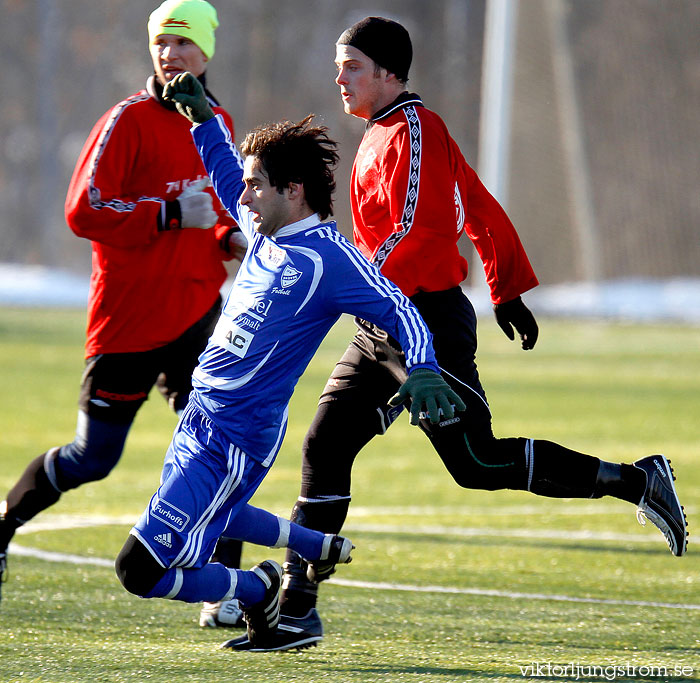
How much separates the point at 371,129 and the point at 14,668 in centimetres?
215

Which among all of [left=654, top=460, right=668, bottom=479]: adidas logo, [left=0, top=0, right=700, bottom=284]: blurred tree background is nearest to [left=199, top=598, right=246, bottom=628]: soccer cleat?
[left=654, top=460, right=668, bottom=479]: adidas logo

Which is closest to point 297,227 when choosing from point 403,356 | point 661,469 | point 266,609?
Result: point 403,356

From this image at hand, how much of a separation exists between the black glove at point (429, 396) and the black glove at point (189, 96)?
1.41m

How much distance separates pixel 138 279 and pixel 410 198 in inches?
52.8

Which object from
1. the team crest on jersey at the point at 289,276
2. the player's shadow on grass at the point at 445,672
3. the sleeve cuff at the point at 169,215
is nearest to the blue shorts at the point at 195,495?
the team crest on jersey at the point at 289,276

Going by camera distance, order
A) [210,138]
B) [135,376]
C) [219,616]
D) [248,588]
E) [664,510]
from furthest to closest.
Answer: [135,376]
[219,616]
[210,138]
[664,510]
[248,588]

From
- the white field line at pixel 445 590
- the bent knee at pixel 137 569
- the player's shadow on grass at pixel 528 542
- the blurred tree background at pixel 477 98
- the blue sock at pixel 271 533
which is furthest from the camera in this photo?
the blurred tree background at pixel 477 98

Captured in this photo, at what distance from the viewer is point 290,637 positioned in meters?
4.32

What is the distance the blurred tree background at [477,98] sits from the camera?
1388 inches

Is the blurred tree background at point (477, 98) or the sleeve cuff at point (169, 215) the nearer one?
the sleeve cuff at point (169, 215)

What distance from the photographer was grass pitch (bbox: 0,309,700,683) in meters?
4.07

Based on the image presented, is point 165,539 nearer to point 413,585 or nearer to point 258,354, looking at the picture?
point 258,354

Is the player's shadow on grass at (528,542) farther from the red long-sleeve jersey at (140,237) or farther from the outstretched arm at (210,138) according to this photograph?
the outstretched arm at (210,138)

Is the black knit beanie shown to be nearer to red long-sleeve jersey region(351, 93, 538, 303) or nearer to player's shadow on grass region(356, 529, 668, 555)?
red long-sleeve jersey region(351, 93, 538, 303)
